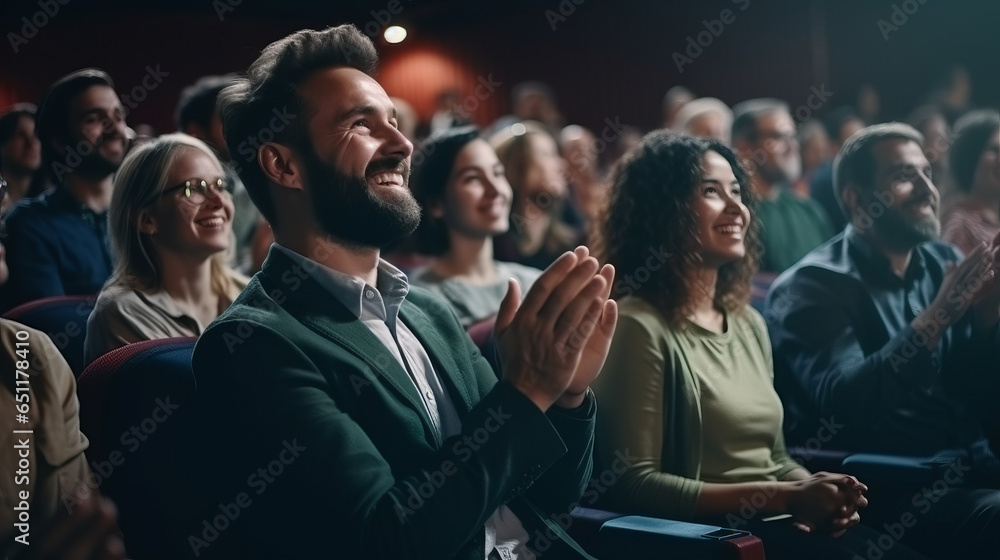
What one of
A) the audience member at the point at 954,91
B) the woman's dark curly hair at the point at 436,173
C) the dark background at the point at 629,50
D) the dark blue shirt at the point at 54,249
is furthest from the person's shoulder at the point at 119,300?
the audience member at the point at 954,91

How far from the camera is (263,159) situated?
138cm

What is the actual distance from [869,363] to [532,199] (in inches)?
67.4

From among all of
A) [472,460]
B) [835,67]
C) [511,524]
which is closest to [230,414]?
[472,460]

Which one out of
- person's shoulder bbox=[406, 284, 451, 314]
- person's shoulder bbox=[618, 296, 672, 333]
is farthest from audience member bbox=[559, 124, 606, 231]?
person's shoulder bbox=[406, 284, 451, 314]

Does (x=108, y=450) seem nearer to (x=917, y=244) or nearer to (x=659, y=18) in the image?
(x=917, y=244)

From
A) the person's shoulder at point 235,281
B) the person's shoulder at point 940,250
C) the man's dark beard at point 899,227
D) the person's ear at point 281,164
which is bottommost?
the person's shoulder at point 235,281

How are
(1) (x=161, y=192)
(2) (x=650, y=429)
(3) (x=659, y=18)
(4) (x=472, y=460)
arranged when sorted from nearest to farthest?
(4) (x=472, y=460) → (2) (x=650, y=429) → (1) (x=161, y=192) → (3) (x=659, y=18)

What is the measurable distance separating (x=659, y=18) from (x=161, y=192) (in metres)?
7.13

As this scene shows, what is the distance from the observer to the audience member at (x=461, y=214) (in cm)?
287

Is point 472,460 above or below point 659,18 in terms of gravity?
below

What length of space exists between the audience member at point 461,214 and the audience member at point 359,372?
1.35m

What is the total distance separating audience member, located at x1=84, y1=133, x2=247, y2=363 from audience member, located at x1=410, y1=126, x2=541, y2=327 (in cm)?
90

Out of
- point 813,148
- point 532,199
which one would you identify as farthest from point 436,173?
point 813,148

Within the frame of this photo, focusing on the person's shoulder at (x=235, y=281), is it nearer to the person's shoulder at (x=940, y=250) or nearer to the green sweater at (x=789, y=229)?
the person's shoulder at (x=940, y=250)
